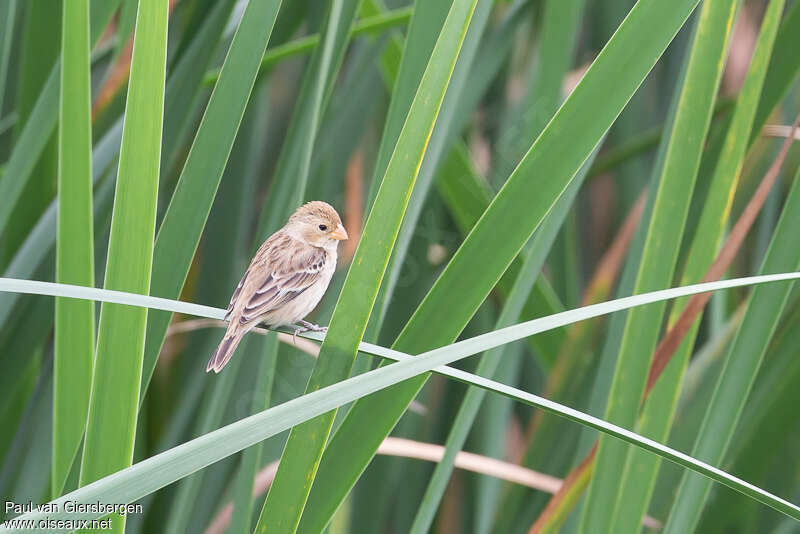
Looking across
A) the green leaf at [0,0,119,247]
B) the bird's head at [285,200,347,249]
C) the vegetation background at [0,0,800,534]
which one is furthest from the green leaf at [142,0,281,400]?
Answer: the bird's head at [285,200,347,249]

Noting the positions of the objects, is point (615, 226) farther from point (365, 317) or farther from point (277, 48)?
point (365, 317)

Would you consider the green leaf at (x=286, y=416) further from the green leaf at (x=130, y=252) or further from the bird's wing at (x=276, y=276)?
the bird's wing at (x=276, y=276)

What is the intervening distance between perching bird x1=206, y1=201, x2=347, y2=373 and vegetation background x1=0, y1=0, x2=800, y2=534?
0.24 ft

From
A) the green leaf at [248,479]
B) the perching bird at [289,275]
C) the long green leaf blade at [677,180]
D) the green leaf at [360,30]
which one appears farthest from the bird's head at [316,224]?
the long green leaf blade at [677,180]

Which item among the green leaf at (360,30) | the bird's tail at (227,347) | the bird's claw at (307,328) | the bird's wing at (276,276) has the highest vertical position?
the green leaf at (360,30)

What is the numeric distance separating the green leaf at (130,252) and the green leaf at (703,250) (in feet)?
2.14

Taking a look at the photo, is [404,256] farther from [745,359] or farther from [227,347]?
[745,359]

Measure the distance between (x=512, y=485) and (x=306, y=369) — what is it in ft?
1.61

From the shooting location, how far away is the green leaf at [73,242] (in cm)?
106

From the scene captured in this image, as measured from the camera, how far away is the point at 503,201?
97 cm

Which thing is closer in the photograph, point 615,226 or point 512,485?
point 512,485

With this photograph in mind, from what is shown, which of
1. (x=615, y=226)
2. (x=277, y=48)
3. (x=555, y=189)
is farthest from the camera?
(x=615, y=226)

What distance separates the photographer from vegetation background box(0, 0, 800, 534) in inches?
35.1

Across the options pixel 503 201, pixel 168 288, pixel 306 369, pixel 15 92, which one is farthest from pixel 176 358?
pixel 503 201
